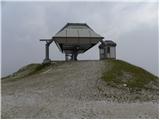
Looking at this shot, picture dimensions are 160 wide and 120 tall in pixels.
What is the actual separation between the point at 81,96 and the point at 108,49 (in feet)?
81.4

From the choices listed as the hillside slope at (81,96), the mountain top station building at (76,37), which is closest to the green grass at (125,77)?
the hillside slope at (81,96)

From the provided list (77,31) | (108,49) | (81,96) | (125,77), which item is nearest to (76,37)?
(77,31)

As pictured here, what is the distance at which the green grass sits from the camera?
28656 millimetres

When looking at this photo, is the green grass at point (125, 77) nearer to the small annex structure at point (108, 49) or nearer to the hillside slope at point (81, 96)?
the hillside slope at point (81, 96)

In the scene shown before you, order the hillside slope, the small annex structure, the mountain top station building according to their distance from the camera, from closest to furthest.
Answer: the hillside slope → the mountain top station building → the small annex structure

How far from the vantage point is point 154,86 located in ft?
96.4

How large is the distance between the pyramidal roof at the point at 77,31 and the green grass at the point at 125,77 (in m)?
10.5

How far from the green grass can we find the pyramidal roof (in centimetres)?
1053

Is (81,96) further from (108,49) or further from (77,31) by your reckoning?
(108,49)

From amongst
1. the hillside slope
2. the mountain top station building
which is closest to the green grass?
the hillside slope

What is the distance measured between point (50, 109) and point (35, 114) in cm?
171

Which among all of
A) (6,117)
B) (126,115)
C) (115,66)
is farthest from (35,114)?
(115,66)

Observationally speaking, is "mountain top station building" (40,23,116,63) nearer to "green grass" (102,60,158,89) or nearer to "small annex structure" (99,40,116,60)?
"small annex structure" (99,40,116,60)

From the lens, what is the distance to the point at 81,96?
23703 millimetres
